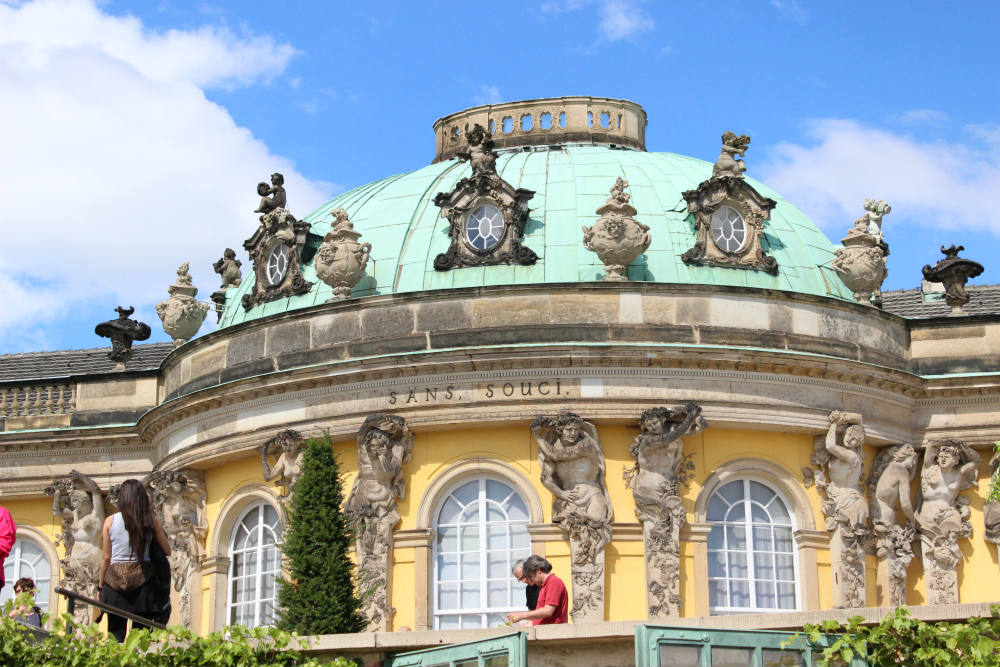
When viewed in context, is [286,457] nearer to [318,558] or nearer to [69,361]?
[318,558]

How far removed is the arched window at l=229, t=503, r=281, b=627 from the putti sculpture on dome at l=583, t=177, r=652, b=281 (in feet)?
22.9

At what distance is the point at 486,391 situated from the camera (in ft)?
91.9

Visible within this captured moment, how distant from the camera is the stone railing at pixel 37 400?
34312 millimetres

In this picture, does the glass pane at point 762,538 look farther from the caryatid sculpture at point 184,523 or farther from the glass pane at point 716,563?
the caryatid sculpture at point 184,523

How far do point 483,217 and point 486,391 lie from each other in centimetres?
356

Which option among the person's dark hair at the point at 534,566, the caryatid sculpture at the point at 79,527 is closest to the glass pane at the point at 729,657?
the person's dark hair at the point at 534,566

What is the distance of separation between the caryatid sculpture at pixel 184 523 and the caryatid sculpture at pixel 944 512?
40.5 ft

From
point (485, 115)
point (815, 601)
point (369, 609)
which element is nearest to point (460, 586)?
point (369, 609)

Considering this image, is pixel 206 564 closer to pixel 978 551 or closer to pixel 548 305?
pixel 548 305

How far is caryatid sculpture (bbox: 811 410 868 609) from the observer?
28.3 metres

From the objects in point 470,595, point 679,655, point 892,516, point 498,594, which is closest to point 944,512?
point 892,516

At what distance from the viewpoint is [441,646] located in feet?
52.6

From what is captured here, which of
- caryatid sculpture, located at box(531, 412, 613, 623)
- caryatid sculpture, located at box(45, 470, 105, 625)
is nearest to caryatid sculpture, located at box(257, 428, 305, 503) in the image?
caryatid sculpture, located at box(531, 412, 613, 623)

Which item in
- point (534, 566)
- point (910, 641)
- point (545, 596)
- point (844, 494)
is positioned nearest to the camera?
point (910, 641)
